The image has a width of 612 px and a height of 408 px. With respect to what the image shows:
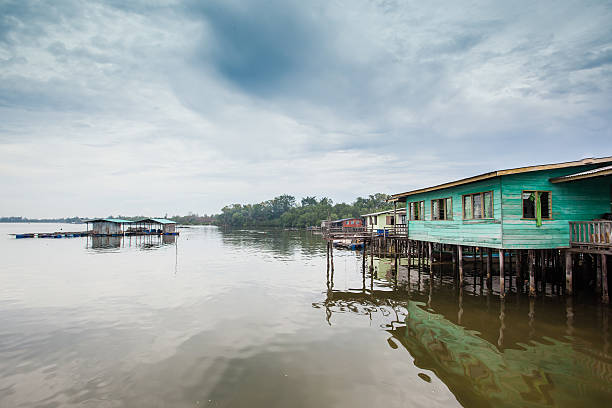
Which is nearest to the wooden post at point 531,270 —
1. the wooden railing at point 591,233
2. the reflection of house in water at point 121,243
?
the wooden railing at point 591,233

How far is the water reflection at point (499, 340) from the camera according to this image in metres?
8.19

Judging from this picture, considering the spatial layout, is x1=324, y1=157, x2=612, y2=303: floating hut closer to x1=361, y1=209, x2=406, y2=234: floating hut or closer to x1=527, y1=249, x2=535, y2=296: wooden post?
x1=527, y1=249, x2=535, y2=296: wooden post

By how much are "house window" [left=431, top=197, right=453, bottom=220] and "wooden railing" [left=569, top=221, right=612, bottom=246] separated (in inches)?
236

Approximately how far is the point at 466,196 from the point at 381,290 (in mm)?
7684

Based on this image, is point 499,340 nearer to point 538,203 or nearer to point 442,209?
point 538,203

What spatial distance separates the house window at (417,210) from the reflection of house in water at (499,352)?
28.2 feet

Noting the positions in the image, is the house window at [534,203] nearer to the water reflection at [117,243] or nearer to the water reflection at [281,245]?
the water reflection at [281,245]

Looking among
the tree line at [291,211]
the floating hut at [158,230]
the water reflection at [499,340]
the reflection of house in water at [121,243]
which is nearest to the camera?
the water reflection at [499,340]

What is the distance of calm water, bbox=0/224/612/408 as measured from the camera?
27.1 feet

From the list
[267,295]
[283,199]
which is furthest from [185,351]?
[283,199]

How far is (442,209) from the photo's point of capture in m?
21.5

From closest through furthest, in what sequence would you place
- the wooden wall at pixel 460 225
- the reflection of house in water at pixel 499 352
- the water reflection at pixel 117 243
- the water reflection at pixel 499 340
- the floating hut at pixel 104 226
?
the reflection of house in water at pixel 499 352, the water reflection at pixel 499 340, the wooden wall at pixel 460 225, the water reflection at pixel 117 243, the floating hut at pixel 104 226

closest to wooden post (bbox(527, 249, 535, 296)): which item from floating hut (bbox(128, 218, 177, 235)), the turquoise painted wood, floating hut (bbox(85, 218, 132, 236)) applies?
the turquoise painted wood

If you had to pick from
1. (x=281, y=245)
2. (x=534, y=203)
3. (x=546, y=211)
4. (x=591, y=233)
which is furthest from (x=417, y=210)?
(x=281, y=245)
